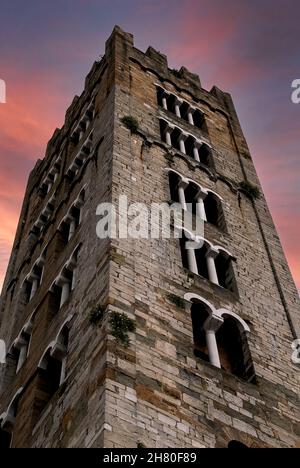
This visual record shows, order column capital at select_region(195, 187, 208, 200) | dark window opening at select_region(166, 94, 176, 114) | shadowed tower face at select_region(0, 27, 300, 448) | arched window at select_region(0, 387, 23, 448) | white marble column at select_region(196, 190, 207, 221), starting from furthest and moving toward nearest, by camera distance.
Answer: dark window opening at select_region(166, 94, 176, 114) < column capital at select_region(195, 187, 208, 200) < white marble column at select_region(196, 190, 207, 221) < arched window at select_region(0, 387, 23, 448) < shadowed tower face at select_region(0, 27, 300, 448)

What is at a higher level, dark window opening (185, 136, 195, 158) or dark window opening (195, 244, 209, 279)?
dark window opening (185, 136, 195, 158)

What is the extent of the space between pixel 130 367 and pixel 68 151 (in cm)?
1753

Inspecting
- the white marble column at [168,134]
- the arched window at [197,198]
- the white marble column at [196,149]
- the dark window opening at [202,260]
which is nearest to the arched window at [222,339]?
the dark window opening at [202,260]

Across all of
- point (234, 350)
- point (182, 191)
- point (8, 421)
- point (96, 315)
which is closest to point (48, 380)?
point (8, 421)

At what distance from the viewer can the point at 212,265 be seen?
20734mm

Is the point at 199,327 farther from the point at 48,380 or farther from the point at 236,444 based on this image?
the point at 236,444

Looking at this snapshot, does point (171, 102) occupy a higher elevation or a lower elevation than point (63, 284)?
higher

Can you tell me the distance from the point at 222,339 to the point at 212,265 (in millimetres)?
2753

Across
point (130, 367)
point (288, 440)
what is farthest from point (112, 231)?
point (288, 440)

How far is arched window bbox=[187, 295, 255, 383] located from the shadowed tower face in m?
0.04

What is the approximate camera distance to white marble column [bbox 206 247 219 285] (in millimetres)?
20047

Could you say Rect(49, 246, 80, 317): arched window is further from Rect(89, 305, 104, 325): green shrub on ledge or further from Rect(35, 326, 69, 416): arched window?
Rect(89, 305, 104, 325): green shrub on ledge

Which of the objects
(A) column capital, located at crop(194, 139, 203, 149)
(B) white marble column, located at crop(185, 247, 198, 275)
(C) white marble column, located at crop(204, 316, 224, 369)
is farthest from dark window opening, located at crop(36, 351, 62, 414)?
(A) column capital, located at crop(194, 139, 203, 149)
